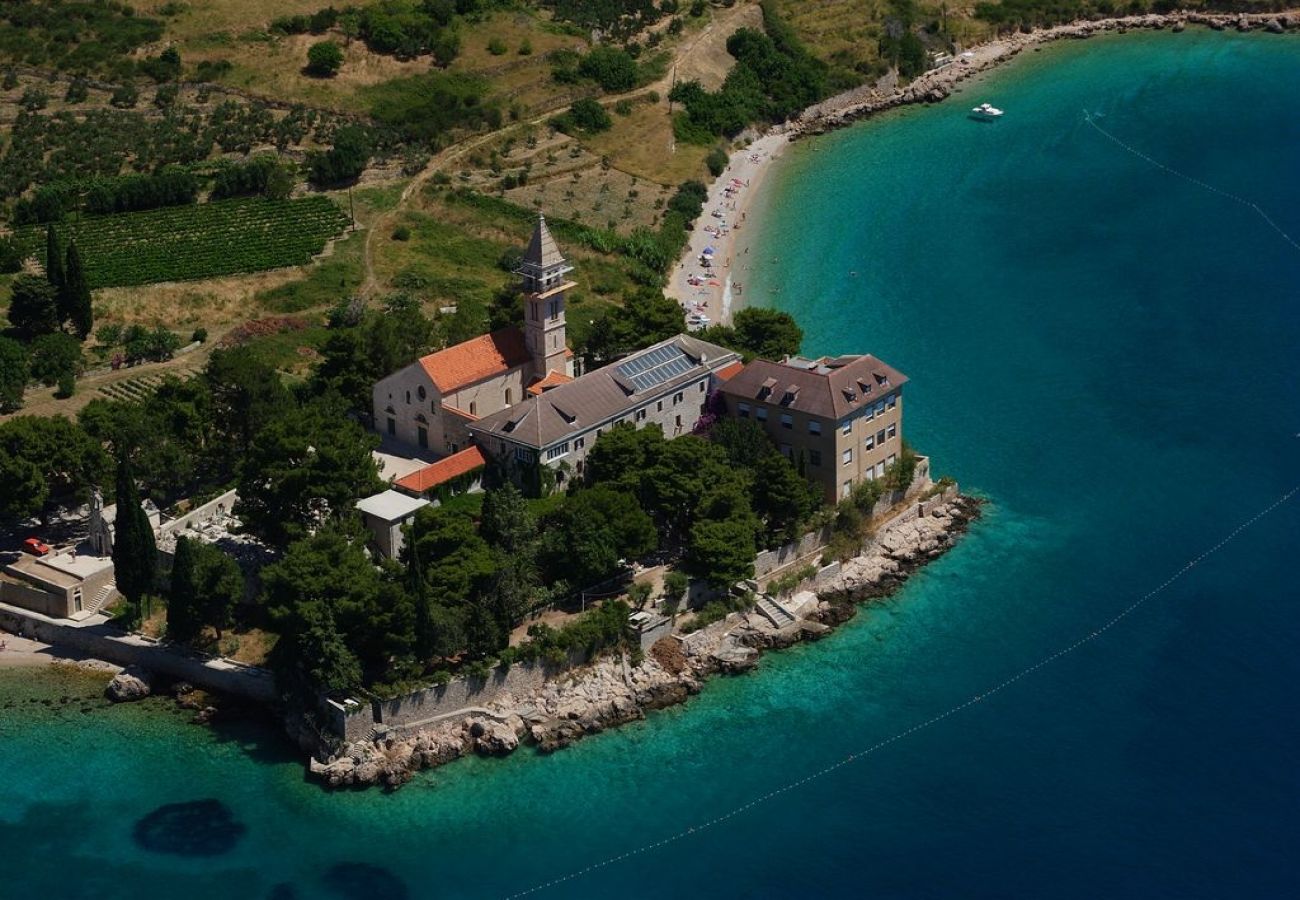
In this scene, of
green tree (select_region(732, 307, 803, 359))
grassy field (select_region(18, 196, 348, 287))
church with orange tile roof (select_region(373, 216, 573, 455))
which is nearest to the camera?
church with orange tile roof (select_region(373, 216, 573, 455))

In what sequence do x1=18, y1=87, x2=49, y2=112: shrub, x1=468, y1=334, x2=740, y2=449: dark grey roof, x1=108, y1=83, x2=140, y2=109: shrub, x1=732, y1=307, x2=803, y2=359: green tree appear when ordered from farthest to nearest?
x1=108, y1=83, x2=140, y2=109: shrub, x1=18, y1=87, x2=49, y2=112: shrub, x1=732, y1=307, x2=803, y2=359: green tree, x1=468, y1=334, x2=740, y2=449: dark grey roof

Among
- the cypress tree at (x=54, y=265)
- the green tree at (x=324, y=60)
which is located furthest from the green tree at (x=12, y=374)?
the green tree at (x=324, y=60)

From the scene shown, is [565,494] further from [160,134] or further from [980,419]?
[160,134]

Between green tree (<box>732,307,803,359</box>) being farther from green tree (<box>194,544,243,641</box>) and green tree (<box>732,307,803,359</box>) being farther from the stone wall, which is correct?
the stone wall

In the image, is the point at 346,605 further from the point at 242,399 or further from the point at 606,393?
the point at 242,399

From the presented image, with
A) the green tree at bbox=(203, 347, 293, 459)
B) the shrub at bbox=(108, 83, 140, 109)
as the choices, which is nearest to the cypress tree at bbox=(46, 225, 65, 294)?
the green tree at bbox=(203, 347, 293, 459)
